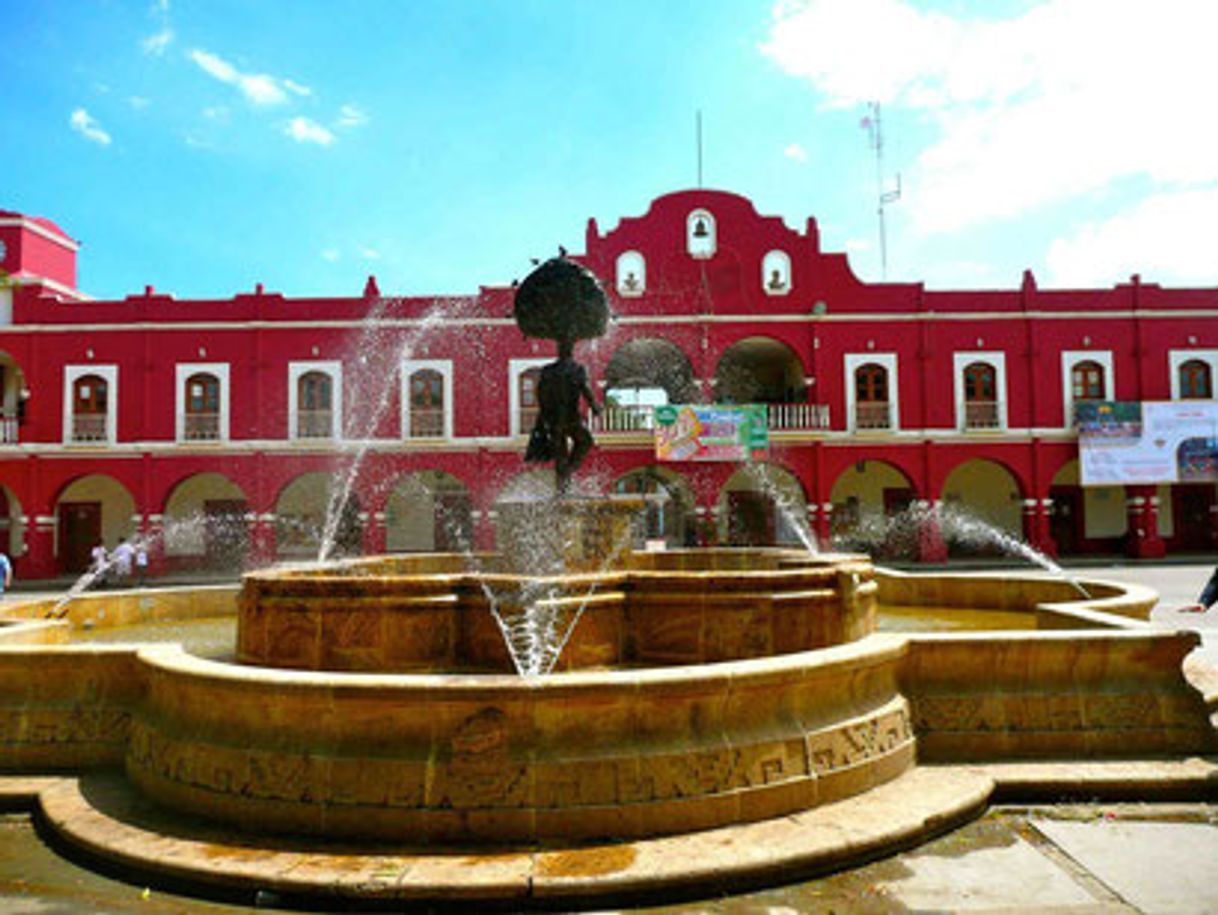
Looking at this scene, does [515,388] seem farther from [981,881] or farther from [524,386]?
[981,881]

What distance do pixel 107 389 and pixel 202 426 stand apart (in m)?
2.74

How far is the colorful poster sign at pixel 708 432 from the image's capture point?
23.1m

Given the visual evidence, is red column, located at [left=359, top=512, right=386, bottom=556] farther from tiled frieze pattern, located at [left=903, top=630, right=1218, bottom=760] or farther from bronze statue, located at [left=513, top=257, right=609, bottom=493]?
tiled frieze pattern, located at [left=903, top=630, right=1218, bottom=760]

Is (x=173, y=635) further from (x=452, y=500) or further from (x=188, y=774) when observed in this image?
(x=452, y=500)

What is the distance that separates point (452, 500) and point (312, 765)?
2219 cm

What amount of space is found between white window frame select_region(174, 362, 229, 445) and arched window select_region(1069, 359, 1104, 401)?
23607mm

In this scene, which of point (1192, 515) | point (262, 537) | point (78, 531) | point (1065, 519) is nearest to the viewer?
point (262, 537)

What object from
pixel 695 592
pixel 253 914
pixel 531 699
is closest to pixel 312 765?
pixel 253 914

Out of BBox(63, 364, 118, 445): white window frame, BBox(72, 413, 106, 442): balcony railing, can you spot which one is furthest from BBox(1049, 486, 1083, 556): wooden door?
BBox(72, 413, 106, 442): balcony railing

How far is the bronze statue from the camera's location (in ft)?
24.2

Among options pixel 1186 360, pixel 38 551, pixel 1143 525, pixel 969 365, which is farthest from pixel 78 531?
pixel 1186 360

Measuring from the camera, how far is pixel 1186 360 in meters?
25.2

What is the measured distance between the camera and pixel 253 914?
3469mm

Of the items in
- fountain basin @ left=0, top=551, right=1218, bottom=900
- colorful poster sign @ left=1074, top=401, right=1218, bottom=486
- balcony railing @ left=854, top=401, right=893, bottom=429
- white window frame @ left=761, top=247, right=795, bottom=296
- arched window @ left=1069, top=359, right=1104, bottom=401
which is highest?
white window frame @ left=761, top=247, right=795, bottom=296
